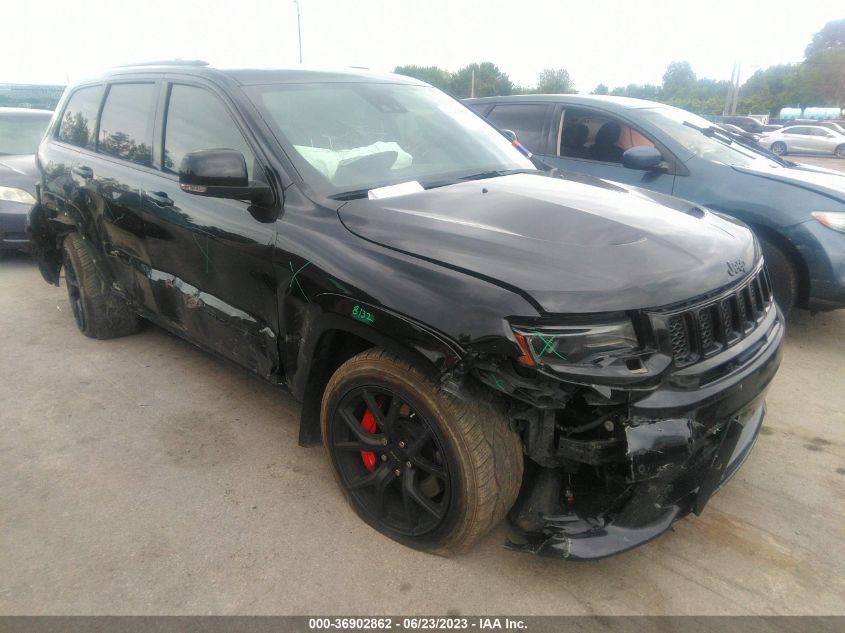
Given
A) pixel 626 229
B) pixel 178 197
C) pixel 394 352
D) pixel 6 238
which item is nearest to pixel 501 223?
pixel 626 229

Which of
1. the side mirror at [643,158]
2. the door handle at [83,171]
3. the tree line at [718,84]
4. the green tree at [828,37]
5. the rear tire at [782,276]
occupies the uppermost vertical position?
the green tree at [828,37]

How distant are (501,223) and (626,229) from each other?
46 centimetres

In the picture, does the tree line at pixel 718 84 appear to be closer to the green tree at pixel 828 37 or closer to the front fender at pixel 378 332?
the green tree at pixel 828 37

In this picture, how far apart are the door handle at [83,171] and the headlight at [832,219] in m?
4.82

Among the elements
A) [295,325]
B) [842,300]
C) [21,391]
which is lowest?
[21,391]

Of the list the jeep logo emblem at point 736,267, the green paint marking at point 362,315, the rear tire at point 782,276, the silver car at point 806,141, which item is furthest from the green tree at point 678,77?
the green paint marking at point 362,315

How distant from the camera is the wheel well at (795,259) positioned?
420 centimetres

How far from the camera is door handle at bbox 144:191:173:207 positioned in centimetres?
313

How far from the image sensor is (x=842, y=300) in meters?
4.09

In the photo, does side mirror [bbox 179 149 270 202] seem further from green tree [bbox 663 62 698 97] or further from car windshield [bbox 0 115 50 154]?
green tree [bbox 663 62 698 97]

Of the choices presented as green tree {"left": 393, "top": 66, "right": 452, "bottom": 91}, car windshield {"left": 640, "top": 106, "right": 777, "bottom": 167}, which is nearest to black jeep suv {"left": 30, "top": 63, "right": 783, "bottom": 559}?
car windshield {"left": 640, "top": 106, "right": 777, "bottom": 167}

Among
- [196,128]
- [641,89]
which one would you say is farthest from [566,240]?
[641,89]

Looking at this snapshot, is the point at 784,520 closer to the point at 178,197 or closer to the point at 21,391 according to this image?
the point at 178,197

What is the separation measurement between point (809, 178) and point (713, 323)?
10.6ft
